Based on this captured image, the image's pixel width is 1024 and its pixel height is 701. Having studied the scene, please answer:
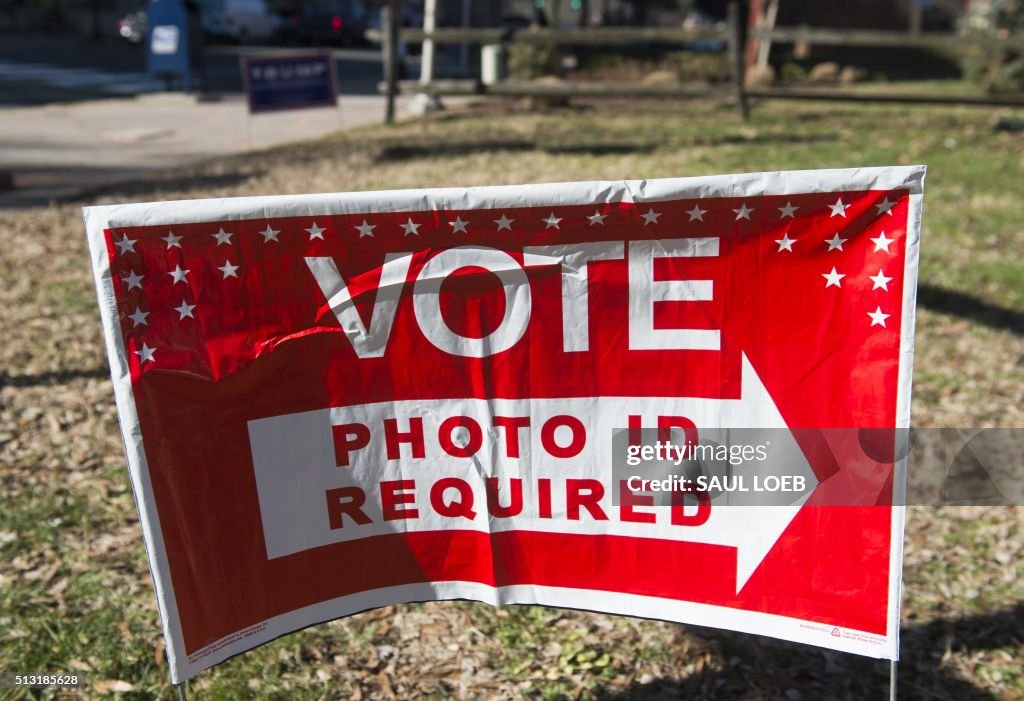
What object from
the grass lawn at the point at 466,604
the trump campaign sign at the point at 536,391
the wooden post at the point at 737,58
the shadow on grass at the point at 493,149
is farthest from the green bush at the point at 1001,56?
the trump campaign sign at the point at 536,391

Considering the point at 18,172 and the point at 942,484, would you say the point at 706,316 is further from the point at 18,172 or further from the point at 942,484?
the point at 18,172

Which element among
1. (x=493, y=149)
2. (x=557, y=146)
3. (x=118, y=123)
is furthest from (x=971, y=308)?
(x=118, y=123)

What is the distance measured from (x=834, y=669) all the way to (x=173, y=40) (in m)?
19.5

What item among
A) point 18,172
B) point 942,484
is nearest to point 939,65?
point 18,172

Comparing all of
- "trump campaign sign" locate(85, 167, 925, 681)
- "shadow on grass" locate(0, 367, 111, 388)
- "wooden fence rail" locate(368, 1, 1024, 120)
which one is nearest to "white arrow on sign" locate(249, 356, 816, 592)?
"trump campaign sign" locate(85, 167, 925, 681)

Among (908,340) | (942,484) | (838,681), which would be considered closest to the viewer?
(908,340)

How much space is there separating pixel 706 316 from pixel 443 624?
1.71m

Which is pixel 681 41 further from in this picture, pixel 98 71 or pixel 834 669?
pixel 98 71

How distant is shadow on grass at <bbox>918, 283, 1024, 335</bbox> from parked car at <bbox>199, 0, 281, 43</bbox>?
36.1 meters

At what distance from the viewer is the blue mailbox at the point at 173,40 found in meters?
19.3

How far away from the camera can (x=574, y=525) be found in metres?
2.66

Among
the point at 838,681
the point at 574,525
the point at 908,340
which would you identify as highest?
the point at 908,340

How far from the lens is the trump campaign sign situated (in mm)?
2451

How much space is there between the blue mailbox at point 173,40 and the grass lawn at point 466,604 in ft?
37.5
